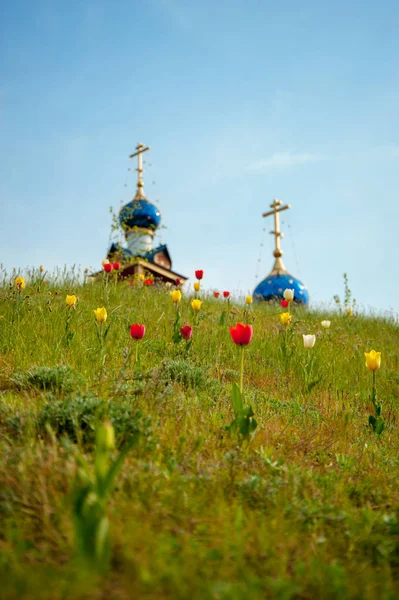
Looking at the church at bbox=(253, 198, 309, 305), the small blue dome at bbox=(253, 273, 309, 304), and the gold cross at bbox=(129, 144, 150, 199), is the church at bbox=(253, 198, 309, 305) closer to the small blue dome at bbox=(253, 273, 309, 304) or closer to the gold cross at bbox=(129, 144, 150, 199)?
the small blue dome at bbox=(253, 273, 309, 304)

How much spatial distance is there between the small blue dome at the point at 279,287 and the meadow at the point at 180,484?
44.6 ft

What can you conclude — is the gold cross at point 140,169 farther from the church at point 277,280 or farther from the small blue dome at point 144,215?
the church at point 277,280

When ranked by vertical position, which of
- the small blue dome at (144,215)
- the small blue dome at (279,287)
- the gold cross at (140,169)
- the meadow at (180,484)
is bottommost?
the meadow at (180,484)

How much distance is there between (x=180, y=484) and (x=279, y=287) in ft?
56.4

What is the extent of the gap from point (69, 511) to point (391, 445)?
3.01 metres

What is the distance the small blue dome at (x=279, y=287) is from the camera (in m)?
19.1

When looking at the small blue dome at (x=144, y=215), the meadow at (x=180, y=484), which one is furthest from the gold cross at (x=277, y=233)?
the meadow at (x=180, y=484)

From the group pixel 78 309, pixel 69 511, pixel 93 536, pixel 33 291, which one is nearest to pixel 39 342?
pixel 78 309

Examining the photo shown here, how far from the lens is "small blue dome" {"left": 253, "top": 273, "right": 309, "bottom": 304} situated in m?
19.1

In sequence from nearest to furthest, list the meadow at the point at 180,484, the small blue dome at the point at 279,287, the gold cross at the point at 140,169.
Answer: the meadow at the point at 180,484 → the small blue dome at the point at 279,287 → the gold cross at the point at 140,169

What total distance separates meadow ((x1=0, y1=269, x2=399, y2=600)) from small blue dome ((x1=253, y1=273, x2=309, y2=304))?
13.6 metres

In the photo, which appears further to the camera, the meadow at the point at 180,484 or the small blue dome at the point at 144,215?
the small blue dome at the point at 144,215

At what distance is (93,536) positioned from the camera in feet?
5.46

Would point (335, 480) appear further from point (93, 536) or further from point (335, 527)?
point (93, 536)
